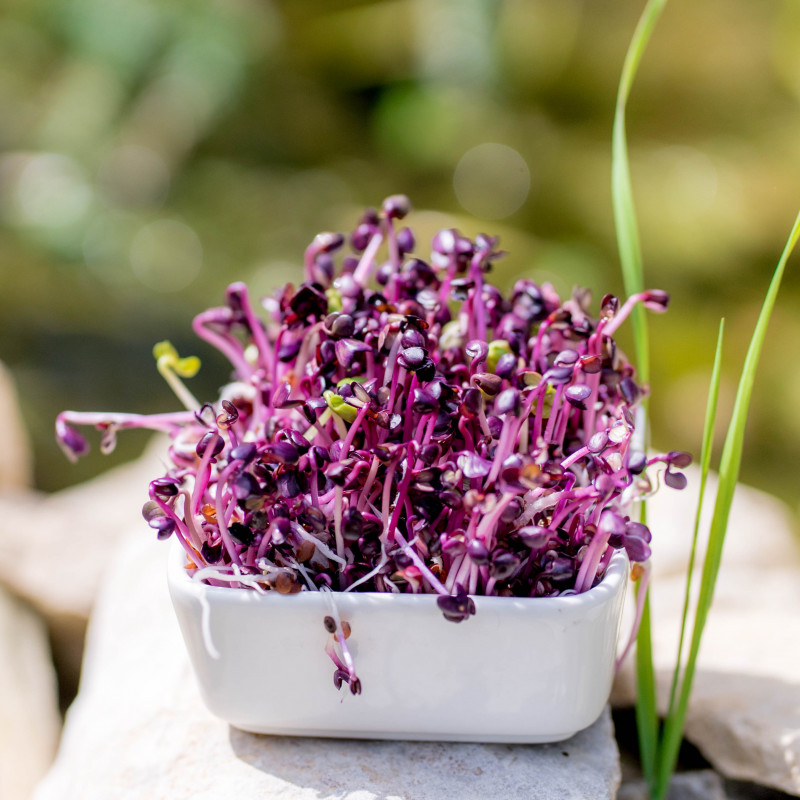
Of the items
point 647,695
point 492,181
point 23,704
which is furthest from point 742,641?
point 492,181

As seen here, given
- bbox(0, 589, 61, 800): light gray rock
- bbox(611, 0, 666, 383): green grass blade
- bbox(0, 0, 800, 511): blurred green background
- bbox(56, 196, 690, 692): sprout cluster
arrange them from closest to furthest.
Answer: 1. bbox(56, 196, 690, 692): sprout cluster
2. bbox(611, 0, 666, 383): green grass blade
3. bbox(0, 589, 61, 800): light gray rock
4. bbox(0, 0, 800, 511): blurred green background

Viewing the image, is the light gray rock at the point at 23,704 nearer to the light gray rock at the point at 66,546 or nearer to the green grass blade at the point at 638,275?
the light gray rock at the point at 66,546

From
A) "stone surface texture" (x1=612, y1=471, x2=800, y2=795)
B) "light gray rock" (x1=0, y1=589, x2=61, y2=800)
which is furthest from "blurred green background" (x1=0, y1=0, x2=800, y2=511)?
"light gray rock" (x1=0, y1=589, x2=61, y2=800)

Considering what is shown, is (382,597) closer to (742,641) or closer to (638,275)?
(638,275)

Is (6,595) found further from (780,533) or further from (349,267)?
(780,533)

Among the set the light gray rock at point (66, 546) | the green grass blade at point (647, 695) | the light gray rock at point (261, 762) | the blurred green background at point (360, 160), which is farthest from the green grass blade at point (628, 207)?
the blurred green background at point (360, 160)

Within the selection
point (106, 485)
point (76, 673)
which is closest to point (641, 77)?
point (106, 485)

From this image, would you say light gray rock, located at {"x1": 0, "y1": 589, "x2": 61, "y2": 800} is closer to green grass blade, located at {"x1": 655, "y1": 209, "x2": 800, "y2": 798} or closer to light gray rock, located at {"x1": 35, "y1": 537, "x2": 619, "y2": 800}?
light gray rock, located at {"x1": 35, "y1": 537, "x2": 619, "y2": 800}
